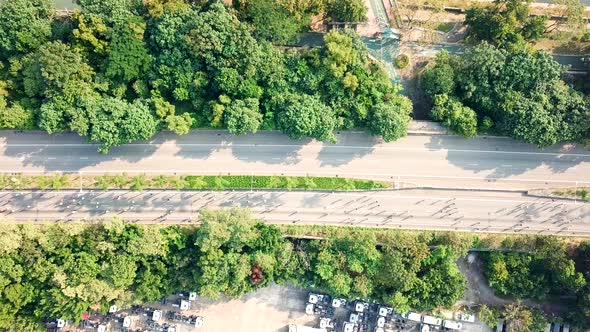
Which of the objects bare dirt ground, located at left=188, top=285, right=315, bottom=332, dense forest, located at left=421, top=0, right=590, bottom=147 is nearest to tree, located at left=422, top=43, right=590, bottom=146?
dense forest, located at left=421, top=0, right=590, bottom=147

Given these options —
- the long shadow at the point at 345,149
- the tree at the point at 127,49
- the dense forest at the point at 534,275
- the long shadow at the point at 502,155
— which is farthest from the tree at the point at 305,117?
the dense forest at the point at 534,275

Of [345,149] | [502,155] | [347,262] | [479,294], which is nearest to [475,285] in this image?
[479,294]

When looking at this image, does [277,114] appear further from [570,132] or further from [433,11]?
[570,132]

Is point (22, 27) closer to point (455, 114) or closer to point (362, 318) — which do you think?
point (455, 114)

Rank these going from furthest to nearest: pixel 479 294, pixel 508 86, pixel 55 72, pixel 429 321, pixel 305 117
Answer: pixel 479 294 < pixel 429 321 < pixel 508 86 < pixel 305 117 < pixel 55 72

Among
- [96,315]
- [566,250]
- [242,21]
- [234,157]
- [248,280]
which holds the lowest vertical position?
[96,315]

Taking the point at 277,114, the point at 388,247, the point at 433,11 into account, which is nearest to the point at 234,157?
the point at 277,114

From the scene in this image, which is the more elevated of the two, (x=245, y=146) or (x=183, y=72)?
(x=183, y=72)
